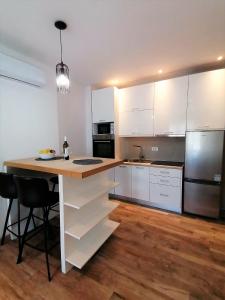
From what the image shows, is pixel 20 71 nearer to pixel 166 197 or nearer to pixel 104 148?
pixel 104 148

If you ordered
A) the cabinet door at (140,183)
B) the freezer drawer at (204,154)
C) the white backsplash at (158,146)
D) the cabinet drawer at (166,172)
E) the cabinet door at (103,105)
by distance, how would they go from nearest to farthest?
1. the freezer drawer at (204,154)
2. the cabinet drawer at (166,172)
3. the cabinet door at (140,183)
4. the white backsplash at (158,146)
5. the cabinet door at (103,105)

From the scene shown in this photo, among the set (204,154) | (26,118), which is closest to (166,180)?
(204,154)

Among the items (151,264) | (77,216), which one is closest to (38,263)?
(77,216)

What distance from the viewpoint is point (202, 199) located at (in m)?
2.61

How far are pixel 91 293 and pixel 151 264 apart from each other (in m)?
0.70

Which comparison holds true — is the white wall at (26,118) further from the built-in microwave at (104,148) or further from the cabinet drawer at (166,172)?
the cabinet drawer at (166,172)

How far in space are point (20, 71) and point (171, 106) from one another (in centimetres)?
→ 251

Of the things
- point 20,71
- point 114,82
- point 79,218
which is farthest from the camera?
point 114,82

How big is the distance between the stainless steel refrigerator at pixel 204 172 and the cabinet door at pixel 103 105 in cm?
166

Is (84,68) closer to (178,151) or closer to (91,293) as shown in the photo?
(178,151)

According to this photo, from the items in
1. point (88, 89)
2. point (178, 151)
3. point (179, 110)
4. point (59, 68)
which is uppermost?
point (88, 89)

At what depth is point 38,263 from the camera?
67.3 inches

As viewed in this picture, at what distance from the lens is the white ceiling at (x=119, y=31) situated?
1.45 metres

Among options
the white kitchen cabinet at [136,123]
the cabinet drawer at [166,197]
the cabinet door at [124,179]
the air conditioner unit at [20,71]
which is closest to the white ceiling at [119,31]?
the air conditioner unit at [20,71]
